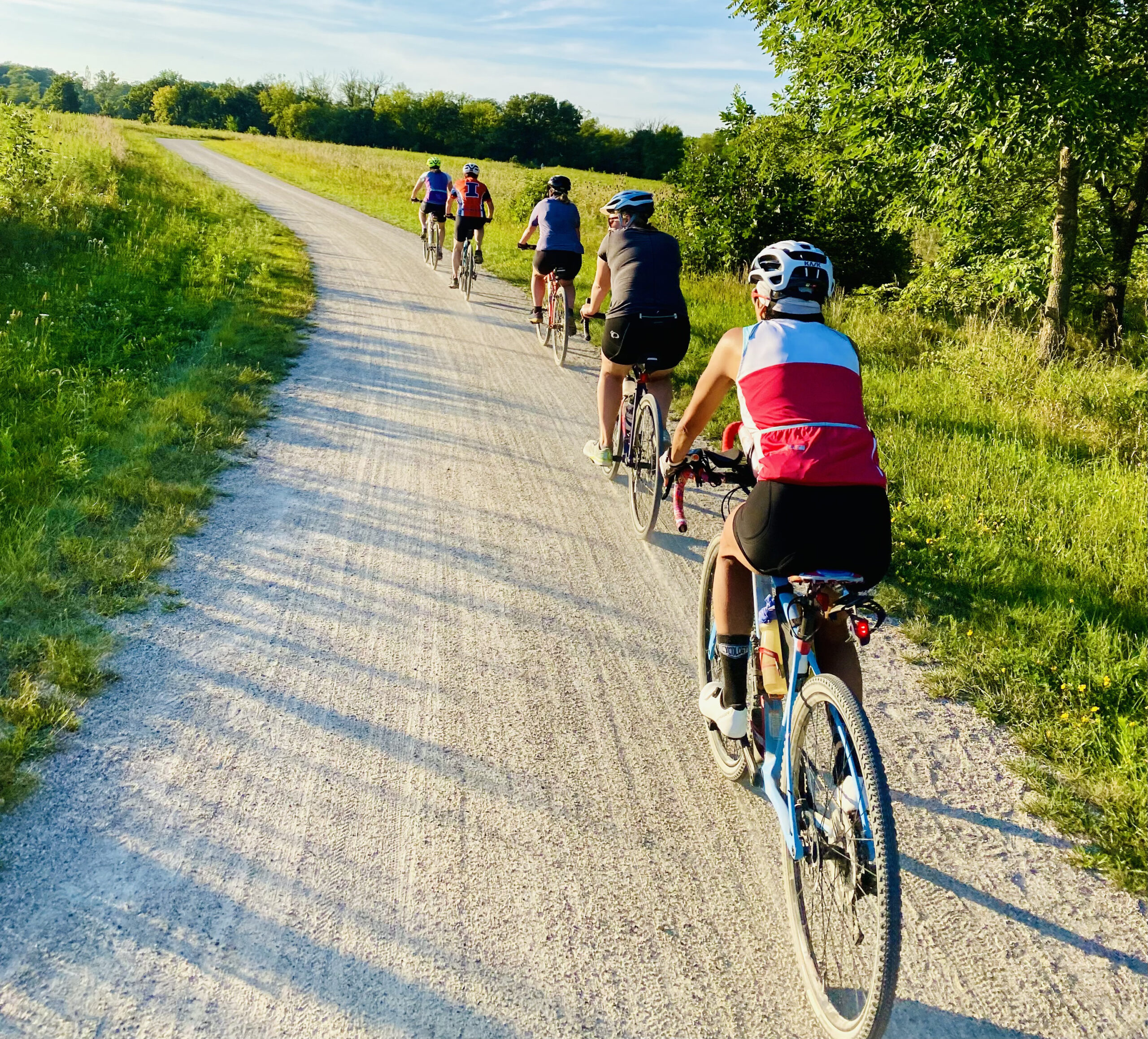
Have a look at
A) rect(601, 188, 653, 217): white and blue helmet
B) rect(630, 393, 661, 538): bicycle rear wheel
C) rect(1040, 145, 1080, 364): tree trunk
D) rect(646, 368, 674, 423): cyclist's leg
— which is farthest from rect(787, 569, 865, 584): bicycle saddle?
rect(1040, 145, 1080, 364): tree trunk

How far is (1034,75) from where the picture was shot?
9328mm

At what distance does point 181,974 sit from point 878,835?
2.08 meters

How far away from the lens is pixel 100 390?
7.78 meters

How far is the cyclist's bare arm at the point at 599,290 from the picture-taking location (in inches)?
271

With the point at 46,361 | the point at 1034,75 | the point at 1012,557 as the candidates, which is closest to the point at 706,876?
the point at 1012,557

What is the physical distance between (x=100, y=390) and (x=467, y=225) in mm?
7668

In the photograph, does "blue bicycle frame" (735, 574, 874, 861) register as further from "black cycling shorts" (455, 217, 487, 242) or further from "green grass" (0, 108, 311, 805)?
"black cycling shorts" (455, 217, 487, 242)

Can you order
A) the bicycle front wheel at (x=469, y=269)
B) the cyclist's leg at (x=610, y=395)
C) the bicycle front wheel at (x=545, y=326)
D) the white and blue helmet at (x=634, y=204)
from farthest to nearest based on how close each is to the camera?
1. the bicycle front wheel at (x=469, y=269)
2. the bicycle front wheel at (x=545, y=326)
3. the cyclist's leg at (x=610, y=395)
4. the white and blue helmet at (x=634, y=204)

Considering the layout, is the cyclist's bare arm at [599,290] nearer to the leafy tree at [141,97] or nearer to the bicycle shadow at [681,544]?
the bicycle shadow at [681,544]

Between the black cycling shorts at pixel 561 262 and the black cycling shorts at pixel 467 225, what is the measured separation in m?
3.61

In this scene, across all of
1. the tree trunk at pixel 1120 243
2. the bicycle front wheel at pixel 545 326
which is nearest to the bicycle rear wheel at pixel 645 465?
the bicycle front wheel at pixel 545 326

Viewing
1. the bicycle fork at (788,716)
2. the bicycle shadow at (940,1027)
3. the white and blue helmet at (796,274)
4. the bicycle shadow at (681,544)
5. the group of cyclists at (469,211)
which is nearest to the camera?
the bicycle shadow at (940,1027)

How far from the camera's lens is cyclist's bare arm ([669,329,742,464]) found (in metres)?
3.15

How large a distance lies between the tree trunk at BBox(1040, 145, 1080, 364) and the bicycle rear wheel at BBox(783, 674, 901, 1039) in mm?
10437
